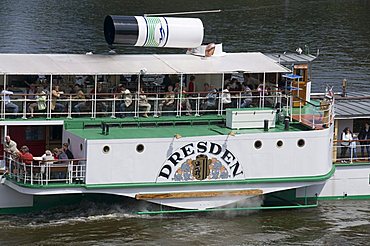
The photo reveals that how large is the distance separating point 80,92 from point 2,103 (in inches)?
91.9

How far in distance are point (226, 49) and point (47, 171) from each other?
114 ft

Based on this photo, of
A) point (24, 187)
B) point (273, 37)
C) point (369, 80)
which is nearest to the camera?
point (24, 187)

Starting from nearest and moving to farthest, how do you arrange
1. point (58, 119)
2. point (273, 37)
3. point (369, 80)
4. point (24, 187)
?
point (24, 187) < point (58, 119) < point (369, 80) < point (273, 37)

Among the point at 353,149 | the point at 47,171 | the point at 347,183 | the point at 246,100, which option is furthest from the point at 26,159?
the point at 353,149

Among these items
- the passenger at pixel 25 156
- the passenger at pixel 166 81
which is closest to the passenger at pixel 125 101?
the passenger at pixel 166 81

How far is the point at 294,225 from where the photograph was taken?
32.5 metres

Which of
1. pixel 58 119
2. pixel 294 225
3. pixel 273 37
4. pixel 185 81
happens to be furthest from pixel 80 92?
pixel 273 37

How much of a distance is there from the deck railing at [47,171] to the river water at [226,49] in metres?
1.37

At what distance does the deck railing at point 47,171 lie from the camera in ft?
99.2

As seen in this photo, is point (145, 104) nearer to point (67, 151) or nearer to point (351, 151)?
point (67, 151)

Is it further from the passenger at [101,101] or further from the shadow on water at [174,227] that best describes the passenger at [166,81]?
the shadow on water at [174,227]

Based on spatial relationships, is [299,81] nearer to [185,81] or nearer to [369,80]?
[185,81]

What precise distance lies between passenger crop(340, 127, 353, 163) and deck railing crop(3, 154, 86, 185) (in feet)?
28.3

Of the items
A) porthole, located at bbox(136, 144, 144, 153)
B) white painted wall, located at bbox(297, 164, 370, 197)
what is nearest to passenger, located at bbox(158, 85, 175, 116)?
porthole, located at bbox(136, 144, 144, 153)
